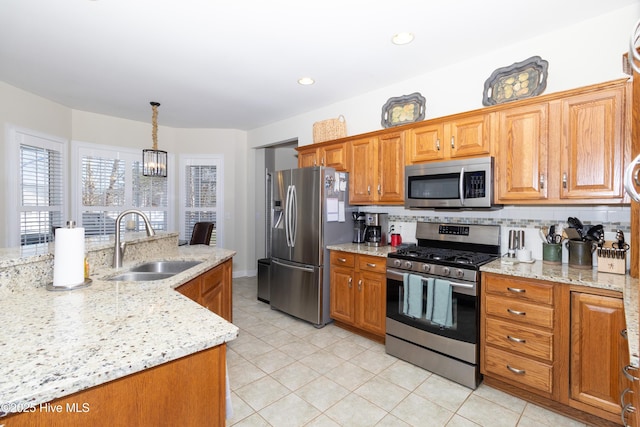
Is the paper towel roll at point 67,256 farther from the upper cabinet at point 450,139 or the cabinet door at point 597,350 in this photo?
the cabinet door at point 597,350

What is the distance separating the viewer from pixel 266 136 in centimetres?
505

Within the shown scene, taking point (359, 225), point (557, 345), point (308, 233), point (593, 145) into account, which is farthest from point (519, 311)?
point (308, 233)

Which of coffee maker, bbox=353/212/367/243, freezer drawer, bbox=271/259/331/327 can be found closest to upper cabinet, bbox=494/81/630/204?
coffee maker, bbox=353/212/367/243

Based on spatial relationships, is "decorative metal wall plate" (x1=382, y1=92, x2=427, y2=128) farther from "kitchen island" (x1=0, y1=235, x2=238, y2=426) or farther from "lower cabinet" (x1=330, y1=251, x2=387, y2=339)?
"kitchen island" (x1=0, y1=235, x2=238, y2=426)

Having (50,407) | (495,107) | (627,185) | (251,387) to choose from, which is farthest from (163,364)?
(495,107)

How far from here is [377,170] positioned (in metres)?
3.20

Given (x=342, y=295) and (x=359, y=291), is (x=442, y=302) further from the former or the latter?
(x=342, y=295)

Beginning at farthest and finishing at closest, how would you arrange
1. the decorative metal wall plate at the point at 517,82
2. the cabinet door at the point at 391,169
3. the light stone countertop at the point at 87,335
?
1. the cabinet door at the point at 391,169
2. the decorative metal wall plate at the point at 517,82
3. the light stone countertop at the point at 87,335

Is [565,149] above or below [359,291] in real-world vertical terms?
above

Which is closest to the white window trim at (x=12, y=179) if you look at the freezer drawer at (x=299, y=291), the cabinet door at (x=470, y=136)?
the freezer drawer at (x=299, y=291)

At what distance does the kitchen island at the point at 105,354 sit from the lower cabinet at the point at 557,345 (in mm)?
1919

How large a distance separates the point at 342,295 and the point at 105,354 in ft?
8.39

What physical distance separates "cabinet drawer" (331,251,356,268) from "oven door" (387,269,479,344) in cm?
51

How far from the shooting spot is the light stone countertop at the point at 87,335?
0.72 meters
